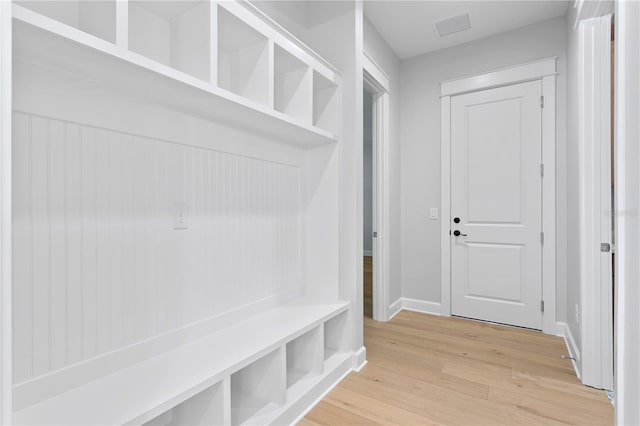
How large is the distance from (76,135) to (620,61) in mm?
1869

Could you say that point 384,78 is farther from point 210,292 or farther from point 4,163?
point 4,163

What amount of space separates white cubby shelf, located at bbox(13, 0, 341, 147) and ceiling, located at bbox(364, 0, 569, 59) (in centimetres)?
107

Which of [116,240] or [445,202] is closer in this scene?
[116,240]

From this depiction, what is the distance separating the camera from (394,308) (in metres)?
3.35

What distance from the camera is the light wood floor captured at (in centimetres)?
168

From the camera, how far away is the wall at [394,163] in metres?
3.25

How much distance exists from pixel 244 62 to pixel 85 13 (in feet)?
2.31

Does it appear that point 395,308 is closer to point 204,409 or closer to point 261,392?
point 261,392

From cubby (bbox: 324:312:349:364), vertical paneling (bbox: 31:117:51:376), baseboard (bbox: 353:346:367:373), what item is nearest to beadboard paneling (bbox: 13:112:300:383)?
vertical paneling (bbox: 31:117:51:376)

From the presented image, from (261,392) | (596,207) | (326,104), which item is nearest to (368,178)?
(326,104)

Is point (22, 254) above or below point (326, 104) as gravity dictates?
below

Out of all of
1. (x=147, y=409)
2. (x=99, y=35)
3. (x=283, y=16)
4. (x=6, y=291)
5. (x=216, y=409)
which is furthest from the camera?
(x=283, y=16)

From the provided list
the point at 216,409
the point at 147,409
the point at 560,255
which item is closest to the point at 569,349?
the point at 560,255

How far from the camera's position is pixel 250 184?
1887 millimetres
